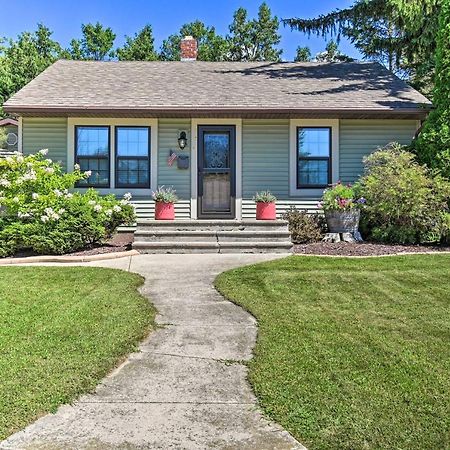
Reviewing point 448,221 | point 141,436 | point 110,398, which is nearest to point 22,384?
point 110,398

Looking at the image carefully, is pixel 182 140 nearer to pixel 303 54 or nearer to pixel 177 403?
pixel 177 403

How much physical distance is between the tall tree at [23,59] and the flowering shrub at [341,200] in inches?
762

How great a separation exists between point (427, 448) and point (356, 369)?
0.91 m

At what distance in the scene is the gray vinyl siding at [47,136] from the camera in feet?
33.1

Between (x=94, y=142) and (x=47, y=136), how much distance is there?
3.40ft

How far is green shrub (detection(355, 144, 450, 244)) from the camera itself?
8141 mm

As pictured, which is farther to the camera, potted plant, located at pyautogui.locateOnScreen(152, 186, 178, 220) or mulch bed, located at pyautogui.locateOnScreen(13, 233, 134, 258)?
potted plant, located at pyautogui.locateOnScreen(152, 186, 178, 220)

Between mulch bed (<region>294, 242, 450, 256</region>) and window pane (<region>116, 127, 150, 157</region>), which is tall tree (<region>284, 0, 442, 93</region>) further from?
window pane (<region>116, 127, 150, 157</region>)

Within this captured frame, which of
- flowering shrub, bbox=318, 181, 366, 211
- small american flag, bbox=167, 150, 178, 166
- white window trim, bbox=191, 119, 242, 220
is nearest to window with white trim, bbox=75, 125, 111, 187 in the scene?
small american flag, bbox=167, 150, 178, 166

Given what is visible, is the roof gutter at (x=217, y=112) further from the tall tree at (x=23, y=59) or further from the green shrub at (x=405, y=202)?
the tall tree at (x=23, y=59)

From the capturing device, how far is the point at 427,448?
215 centimetres

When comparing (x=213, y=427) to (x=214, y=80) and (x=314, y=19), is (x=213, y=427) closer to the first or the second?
(x=214, y=80)

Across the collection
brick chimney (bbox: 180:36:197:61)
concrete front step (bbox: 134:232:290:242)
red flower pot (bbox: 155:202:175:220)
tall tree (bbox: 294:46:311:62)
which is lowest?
concrete front step (bbox: 134:232:290:242)

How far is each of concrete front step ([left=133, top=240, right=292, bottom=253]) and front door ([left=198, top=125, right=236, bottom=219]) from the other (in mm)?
2107
